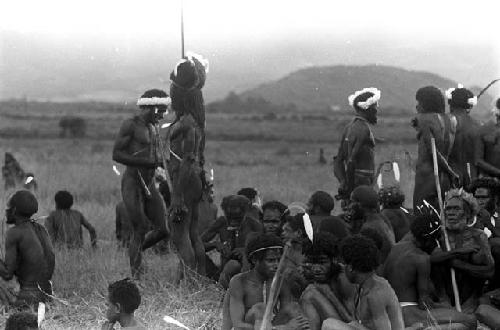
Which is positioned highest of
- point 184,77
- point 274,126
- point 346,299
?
point 184,77

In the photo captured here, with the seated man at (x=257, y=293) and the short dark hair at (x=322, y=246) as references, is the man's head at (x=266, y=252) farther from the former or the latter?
the short dark hair at (x=322, y=246)

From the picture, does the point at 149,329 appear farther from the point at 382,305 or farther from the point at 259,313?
the point at 382,305

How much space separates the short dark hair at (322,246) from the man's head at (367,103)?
3.98 meters

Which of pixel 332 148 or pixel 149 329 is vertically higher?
pixel 149 329

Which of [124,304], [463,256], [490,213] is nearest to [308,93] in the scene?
[490,213]

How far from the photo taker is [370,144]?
10.6 metres

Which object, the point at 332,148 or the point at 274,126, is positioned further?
the point at 274,126

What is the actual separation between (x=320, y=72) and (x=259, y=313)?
7889cm

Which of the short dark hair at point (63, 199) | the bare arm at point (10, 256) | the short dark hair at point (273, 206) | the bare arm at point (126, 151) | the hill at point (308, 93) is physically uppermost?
the bare arm at point (126, 151)

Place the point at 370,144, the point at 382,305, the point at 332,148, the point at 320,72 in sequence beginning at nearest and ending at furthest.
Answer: the point at 382,305 < the point at 370,144 < the point at 332,148 < the point at 320,72

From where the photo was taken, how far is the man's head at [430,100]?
9.91 metres

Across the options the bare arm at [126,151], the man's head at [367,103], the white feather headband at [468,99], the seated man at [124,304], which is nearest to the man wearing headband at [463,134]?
the white feather headband at [468,99]

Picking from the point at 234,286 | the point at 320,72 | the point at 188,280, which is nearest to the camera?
the point at 234,286

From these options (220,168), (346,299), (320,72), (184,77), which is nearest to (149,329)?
(346,299)
